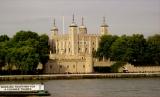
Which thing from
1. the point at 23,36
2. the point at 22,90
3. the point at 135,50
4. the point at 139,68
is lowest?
the point at 22,90

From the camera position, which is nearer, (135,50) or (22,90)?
(22,90)

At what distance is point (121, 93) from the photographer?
230 feet

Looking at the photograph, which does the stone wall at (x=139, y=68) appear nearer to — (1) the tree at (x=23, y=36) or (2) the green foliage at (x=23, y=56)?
(2) the green foliage at (x=23, y=56)

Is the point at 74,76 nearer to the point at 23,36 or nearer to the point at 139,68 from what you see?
the point at 139,68

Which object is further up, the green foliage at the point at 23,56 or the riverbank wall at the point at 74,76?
the green foliage at the point at 23,56

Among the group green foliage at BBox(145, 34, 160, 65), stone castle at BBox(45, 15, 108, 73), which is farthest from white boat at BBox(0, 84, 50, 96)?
green foliage at BBox(145, 34, 160, 65)

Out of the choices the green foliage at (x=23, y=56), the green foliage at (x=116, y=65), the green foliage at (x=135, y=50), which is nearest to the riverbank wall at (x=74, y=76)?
the green foliage at (x=23, y=56)

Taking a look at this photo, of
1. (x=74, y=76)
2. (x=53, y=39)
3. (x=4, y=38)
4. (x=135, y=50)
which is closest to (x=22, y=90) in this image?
(x=74, y=76)

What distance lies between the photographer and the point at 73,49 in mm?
139375

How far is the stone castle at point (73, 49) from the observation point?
11644 cm

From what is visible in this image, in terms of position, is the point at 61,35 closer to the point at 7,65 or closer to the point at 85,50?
the point at 85,50

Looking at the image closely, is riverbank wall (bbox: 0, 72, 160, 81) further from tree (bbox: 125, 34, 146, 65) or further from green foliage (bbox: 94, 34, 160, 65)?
green foliage (bbox: 94, 34, 160, 65)

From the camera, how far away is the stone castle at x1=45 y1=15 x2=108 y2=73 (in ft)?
382

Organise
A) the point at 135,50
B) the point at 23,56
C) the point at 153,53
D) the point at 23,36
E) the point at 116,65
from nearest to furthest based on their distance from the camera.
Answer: the point at 23,56, the point at 116,65, the point at 135,50, the point at 153,53, the point at 23,36
